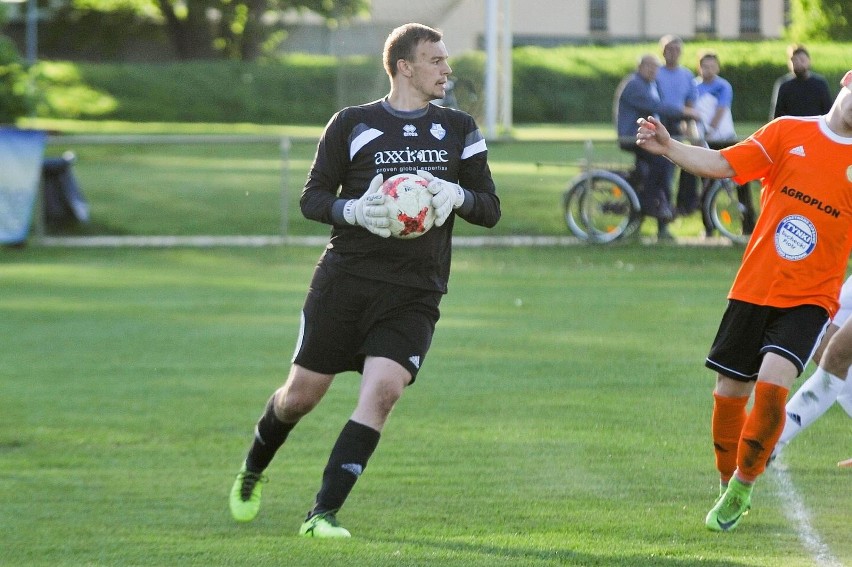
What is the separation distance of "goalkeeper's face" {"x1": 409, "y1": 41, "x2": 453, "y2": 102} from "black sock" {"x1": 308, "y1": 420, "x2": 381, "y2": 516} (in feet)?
4.38

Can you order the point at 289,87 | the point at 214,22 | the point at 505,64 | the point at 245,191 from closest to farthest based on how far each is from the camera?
the point at 245,191 < the point at 505,64 < the point at 289,87 < the point at 214,22

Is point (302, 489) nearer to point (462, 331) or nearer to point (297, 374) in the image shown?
point (297, 374)

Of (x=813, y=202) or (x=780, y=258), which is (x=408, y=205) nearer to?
(x=780, y=258)

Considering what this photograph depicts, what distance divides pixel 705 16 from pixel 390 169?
47.5m

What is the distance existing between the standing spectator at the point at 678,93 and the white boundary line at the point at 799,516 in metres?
10.5

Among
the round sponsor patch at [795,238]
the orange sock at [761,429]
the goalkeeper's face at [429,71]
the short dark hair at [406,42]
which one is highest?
the short dark hair at [406,42]

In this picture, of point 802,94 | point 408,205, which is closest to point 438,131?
point 408,205

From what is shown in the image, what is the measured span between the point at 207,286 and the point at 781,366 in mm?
10293

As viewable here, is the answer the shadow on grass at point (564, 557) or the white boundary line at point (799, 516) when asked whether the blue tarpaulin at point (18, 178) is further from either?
the shadow on grass at point (564, 557)

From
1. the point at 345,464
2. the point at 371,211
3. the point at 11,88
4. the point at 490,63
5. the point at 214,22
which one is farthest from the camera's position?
the point at 214,22

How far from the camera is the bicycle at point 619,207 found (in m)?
17.2

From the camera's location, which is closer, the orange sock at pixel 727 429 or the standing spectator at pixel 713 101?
the orange sock at pixel 727 429

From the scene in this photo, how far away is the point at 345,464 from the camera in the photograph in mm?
5762

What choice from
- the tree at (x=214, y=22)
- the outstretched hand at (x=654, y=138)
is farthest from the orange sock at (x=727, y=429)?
the tree at (x=214, y=22)
